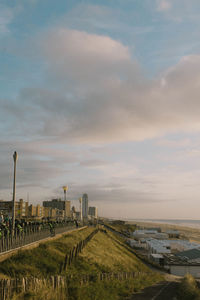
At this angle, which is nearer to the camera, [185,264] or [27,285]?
[27,285]

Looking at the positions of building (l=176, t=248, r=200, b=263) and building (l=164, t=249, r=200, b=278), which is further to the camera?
building (l=176, t=248, r=200, b=263)

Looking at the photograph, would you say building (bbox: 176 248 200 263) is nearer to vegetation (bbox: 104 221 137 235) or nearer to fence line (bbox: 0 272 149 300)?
fence line (bbox: 0 272 149 300)

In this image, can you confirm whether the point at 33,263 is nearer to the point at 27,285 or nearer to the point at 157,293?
the point at 27,285

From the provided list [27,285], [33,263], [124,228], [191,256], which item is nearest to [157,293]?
[33,263]

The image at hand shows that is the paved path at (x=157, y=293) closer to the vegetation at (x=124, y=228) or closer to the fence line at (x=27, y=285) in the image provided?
the fence line at (x=27, y=285)

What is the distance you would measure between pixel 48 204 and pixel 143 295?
18220cm

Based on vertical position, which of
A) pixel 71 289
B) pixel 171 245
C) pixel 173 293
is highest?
pixel 71 289

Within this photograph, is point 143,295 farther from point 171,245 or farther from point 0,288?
point 171,245

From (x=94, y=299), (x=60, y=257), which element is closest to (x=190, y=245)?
(x=60, y=257)

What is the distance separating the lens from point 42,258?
18.7m

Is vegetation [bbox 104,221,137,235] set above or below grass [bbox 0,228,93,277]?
below

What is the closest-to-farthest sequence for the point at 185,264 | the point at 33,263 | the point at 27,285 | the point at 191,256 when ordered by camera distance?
the point at 27,285 < the point at 33,263 < the point at 185,264 < the point at 191,256

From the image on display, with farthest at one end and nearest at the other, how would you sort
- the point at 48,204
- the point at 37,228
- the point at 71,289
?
the point at 48,204 < the point at 37,228 < the point at 71,289

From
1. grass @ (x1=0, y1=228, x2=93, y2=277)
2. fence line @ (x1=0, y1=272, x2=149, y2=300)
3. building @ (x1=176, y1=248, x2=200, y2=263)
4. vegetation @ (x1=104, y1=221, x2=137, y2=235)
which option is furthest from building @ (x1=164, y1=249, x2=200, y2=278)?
vegetation @ (x1=104, y1=221, x2=137, y2=235)
